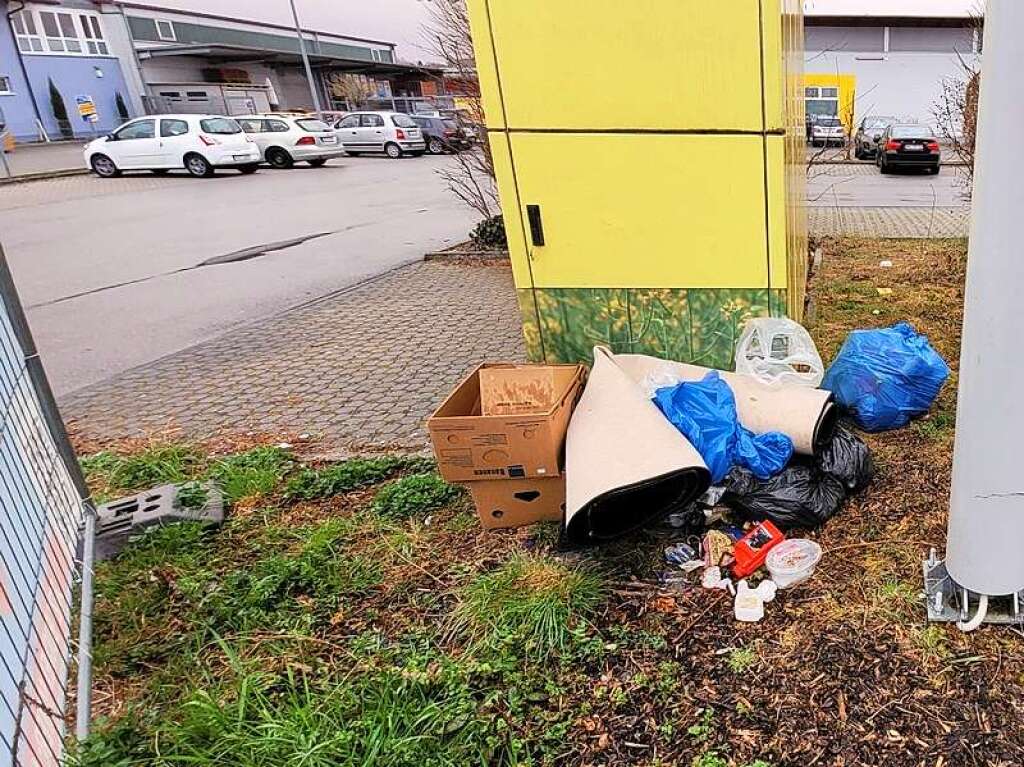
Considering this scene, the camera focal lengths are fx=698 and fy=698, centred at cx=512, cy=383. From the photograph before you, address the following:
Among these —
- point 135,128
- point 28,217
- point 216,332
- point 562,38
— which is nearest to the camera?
point 562,38

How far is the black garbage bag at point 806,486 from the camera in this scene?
292 cm

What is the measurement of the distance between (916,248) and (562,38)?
267 inches

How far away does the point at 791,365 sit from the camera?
3590mm

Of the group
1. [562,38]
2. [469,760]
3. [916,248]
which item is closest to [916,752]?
[469,760]

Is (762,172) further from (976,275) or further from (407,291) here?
(407,291)

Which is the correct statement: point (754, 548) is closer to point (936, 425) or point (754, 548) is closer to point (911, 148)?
point (936, 425)

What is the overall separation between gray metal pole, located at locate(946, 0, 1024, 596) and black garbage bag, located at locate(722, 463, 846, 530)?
61 centimetres

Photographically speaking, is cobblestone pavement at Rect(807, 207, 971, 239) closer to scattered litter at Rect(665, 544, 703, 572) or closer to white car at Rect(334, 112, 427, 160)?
scattered litter at Rect(665, 544, 703, 572)

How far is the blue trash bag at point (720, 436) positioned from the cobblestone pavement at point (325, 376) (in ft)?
5.46

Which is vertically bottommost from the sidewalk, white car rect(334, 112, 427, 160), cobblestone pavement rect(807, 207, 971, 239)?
cobblestone pavement rect(807, 207, 971, 239)

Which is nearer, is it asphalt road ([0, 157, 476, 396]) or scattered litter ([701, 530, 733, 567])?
scattered litter ([701, 530, 733, 567])

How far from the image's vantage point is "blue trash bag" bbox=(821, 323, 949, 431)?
3.65 metres

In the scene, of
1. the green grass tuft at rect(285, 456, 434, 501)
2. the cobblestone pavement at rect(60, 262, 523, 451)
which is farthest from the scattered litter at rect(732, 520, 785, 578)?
the cobblestone pavement at rect(60, 262, 523, 451)

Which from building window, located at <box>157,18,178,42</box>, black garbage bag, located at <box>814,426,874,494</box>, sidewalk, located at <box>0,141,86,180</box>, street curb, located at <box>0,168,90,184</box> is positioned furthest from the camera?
building window, located at <box>157,18,178,42</box>
